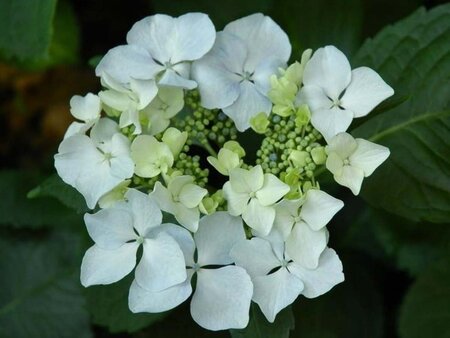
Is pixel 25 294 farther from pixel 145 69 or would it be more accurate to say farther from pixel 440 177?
pixel 440 177

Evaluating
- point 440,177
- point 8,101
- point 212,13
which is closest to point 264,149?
point 440,177

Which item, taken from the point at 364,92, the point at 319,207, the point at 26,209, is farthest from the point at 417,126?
the point at 26,209

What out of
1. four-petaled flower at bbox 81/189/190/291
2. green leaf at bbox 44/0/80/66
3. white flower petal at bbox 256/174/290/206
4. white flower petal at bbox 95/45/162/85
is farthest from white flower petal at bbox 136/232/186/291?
green leaf at bbox 44/0/80/66

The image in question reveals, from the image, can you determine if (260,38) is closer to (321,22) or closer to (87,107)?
(87,107)

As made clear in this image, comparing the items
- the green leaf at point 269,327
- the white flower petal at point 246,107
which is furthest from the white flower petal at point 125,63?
the green leaf at point 269,327

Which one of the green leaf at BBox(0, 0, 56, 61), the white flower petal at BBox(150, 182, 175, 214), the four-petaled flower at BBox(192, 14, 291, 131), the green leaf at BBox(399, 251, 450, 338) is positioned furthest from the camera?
the green leaf at BBox(399, 251, 450, 338)

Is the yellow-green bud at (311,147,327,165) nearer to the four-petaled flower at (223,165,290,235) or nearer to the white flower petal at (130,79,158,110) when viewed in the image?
the four-petaled flower at (223,165,290,235)

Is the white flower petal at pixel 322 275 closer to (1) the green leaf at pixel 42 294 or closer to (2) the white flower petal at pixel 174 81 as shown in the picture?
(2) the white flower petal at pixel 174 81
